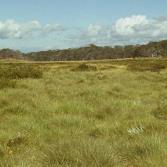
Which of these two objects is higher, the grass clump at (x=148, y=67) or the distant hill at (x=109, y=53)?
the grass clump at (x=148, y=67)

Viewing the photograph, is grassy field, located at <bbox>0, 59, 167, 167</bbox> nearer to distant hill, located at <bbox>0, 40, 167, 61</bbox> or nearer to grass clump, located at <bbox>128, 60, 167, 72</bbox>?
grass clump, located at <bbox>128, 60, 167, 72</bbox>

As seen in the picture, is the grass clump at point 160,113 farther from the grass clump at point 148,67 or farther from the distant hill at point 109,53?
the distant hill at point 109,53

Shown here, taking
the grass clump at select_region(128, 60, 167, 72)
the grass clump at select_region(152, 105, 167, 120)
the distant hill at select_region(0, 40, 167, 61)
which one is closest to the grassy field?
the grass clump at select_region(152, 105, 167, 120)

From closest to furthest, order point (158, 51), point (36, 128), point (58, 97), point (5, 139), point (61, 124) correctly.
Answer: point (5, 139) < point (36, 128) < point (61, 124) < point (58, 97) < point (158, 51)

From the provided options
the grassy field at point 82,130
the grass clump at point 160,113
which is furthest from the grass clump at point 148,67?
the grass clump at point 160,113

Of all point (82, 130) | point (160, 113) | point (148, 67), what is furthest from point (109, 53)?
point (82, 130)

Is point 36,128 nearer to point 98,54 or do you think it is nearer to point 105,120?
point 105,120

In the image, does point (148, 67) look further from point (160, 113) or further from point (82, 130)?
point (82, 130)

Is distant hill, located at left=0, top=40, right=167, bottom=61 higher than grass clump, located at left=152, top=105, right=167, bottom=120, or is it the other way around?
grass clump, located at left=152, top=105, right=167, bottom=120

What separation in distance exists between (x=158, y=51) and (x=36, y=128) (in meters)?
165

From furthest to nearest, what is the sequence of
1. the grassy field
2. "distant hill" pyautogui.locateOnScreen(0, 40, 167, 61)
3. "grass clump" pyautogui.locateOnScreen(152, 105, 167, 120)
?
"distant hill" pyautogui.locateOnScreen(0, 40, 167, 61)
"grass clump" pyautogui.locateOnScreen(152, 105, 167, 120)
the grassy field

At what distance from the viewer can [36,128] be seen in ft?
34.4

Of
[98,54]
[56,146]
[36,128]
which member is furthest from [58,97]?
[98,54]

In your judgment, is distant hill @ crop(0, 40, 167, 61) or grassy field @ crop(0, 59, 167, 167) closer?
grassy field @ crop(0, 59, 167, 167)
